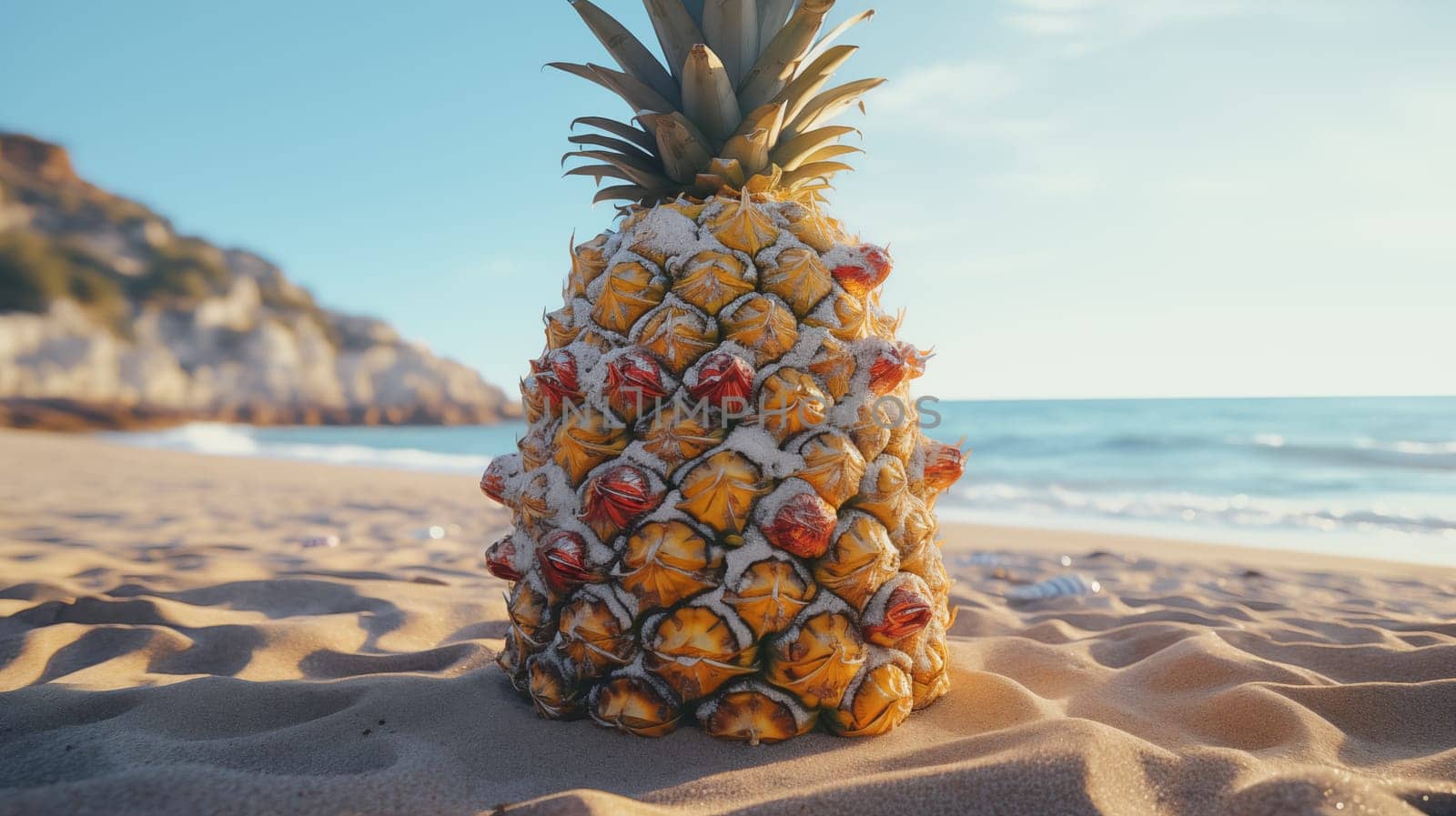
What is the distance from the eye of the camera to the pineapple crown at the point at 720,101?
2.31m

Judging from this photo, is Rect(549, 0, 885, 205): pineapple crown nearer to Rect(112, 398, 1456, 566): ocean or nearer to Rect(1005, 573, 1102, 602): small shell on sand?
Rect(112, 398, 1456, 566): ocean

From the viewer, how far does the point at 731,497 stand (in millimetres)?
1900

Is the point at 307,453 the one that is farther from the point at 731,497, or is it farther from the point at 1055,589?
the point at 731,497

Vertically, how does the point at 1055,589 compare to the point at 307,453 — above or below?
above

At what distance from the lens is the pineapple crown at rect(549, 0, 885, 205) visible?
7.59ft

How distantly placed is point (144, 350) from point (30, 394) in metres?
9.27

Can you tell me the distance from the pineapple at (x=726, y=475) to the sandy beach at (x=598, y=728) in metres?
0.16

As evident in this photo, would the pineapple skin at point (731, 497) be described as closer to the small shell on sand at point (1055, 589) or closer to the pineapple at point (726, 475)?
the pineapple at point (726, 475)

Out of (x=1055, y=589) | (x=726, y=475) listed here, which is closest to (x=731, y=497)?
(x=726, y=475)

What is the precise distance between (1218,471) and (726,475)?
20211mm

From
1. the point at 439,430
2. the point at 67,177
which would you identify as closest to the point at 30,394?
the point at 439,430

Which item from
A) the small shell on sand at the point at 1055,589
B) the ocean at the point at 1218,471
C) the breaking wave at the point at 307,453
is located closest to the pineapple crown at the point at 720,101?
the ocean at the point at 1218,471

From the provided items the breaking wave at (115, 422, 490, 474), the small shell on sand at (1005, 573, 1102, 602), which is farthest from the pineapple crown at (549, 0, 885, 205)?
the breaking wave at (115, 422, 490, 474)

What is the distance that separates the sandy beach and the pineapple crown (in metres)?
→ 1.66
